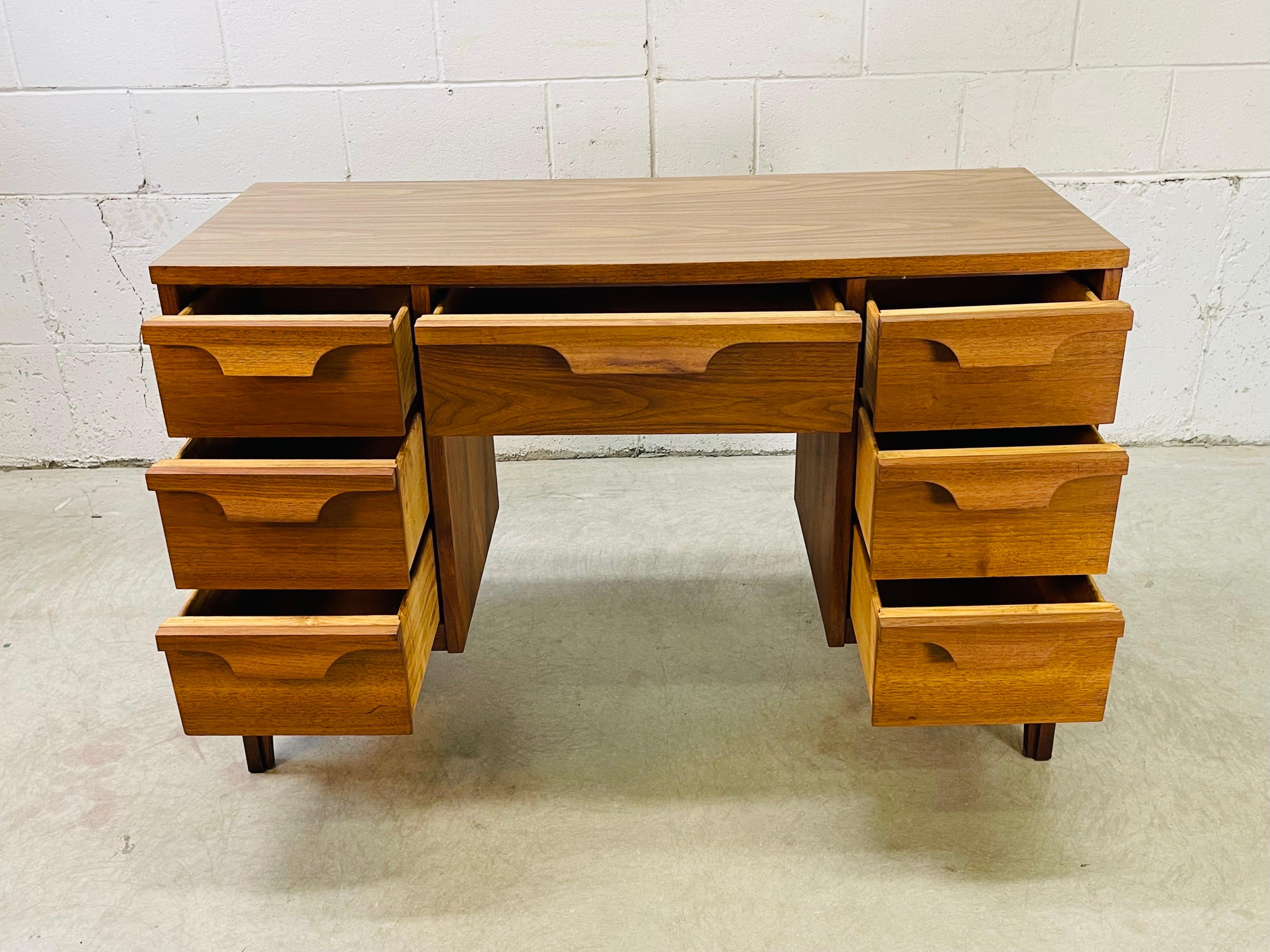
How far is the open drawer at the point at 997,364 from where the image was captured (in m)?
1.23

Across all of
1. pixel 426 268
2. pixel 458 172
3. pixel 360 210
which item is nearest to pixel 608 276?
pixel 426 268

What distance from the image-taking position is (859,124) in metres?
2.21

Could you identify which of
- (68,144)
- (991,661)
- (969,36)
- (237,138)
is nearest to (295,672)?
(991,661)

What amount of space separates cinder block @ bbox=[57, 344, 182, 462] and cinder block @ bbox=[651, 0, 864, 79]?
127 cm

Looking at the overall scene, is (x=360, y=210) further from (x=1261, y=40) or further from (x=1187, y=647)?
(x=1261, y=40)

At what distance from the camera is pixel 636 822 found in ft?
4.70

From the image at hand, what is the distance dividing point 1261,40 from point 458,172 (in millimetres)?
1601

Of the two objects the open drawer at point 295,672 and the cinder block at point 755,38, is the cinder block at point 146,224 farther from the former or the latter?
the open drawer at point 295,672

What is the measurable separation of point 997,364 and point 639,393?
41cm

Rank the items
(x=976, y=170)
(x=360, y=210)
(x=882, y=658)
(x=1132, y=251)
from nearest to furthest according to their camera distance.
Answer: (x=882, y=658) → (x=360, y=210) → (x=976, y=170) → (x=1132, y=251)

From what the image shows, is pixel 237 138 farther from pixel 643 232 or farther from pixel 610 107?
pixel 643 232

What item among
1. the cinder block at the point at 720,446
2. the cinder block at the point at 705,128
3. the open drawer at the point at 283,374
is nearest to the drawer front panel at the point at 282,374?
the open drawer at the point at 283,374

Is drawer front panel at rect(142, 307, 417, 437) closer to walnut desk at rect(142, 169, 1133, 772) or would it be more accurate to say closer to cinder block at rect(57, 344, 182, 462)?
walnut desk at rect(142, 169, 1133, 772)

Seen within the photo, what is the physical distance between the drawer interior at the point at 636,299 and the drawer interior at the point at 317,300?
127 millimetres
